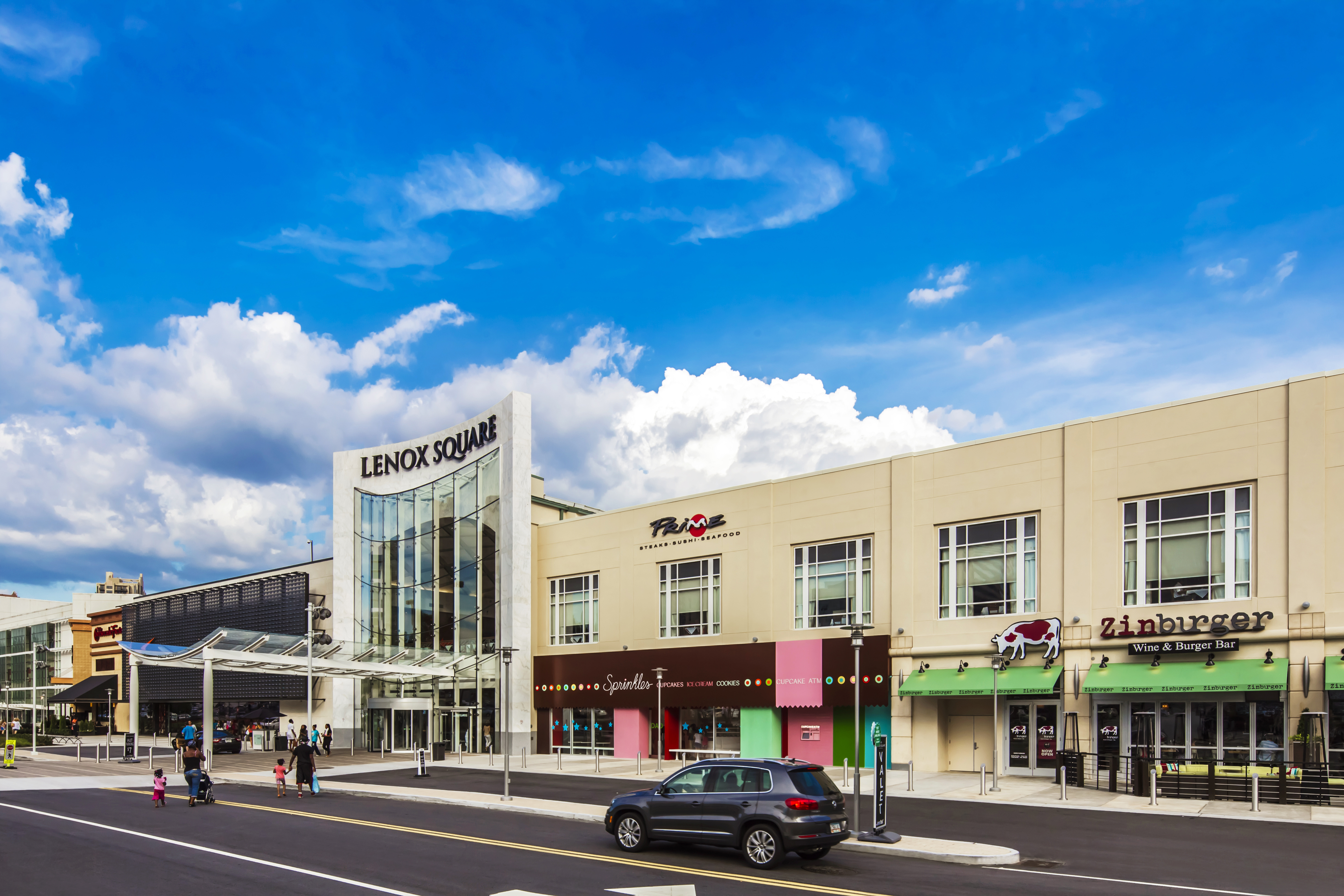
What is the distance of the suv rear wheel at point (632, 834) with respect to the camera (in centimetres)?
1830

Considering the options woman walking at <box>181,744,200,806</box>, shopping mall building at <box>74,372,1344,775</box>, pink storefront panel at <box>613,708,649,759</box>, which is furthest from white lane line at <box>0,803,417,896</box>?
pink storefront panel at <box>613,708,649,759</box>

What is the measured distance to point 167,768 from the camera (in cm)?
→ 4309

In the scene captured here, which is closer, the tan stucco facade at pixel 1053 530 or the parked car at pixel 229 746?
the tan stucco facade at pixel 1053 530

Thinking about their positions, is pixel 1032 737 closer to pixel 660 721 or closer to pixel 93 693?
pixel 660 721

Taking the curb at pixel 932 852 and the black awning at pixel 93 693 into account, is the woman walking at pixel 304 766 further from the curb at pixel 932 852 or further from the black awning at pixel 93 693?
the black awning at pixel 93 693

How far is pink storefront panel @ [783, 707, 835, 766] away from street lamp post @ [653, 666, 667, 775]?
496cm

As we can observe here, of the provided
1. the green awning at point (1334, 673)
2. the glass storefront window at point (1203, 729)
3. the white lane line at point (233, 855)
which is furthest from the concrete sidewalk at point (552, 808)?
the glass storefront window at point (1203, 729)

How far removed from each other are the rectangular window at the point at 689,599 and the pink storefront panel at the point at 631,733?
376 cm

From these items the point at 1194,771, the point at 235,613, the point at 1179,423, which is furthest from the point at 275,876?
the point at 235,613

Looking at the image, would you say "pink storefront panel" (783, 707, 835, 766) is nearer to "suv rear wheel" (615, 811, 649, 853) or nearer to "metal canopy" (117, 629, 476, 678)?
"metal canopy" (117, 629, 476, 678)

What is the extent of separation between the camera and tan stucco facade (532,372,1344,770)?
1125 inches

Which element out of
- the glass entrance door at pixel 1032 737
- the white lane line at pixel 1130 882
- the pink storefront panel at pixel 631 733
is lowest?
the pink storefront panel at pixel 631 733

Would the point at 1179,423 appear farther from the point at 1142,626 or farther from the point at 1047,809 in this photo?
the point at 1047,809

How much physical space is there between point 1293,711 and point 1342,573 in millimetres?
3991
